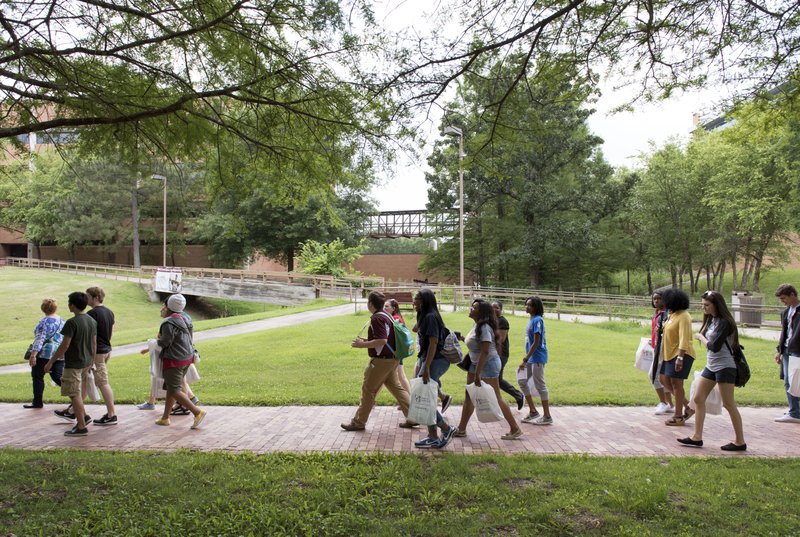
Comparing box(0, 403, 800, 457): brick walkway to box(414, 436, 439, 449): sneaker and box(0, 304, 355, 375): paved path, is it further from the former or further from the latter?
box(0, 304, 355, 375): paved path

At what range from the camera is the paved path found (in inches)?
505

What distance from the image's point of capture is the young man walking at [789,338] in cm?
639

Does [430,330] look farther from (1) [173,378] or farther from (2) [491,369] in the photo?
(1) [173,378]

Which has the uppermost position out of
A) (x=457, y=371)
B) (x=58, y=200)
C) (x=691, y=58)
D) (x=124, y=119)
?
(x=58, y=200)

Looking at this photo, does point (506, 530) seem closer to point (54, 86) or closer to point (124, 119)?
point (124, 119)

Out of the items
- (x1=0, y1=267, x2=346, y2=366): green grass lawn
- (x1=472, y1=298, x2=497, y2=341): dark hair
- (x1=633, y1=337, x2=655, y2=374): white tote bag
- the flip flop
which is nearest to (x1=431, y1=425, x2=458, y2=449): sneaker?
(x1=472, y1=298, x2=497, y2=341): dark hair

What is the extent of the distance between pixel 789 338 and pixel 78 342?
8.36 meters

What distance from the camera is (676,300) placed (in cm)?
613

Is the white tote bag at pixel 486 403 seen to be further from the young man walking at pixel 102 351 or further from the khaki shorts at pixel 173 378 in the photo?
the young man walking at pixel 102 351

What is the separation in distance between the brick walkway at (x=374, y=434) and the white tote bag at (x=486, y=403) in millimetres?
366

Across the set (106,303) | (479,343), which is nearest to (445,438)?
(479,343)

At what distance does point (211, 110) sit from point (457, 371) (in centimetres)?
660

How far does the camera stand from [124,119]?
5.00m

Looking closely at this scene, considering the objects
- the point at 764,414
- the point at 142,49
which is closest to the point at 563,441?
the point at 764,414
